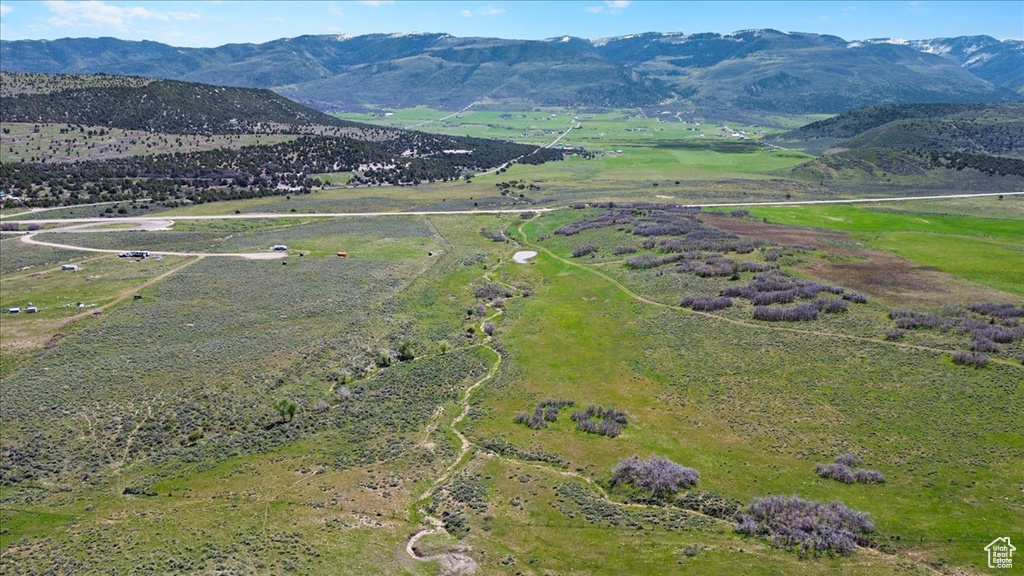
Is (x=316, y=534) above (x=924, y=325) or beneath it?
beneath

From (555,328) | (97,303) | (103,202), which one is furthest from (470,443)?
(103,202)

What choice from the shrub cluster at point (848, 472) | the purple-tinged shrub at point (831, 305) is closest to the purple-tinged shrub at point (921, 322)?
the purple-tinged shrub at point (831, 305)

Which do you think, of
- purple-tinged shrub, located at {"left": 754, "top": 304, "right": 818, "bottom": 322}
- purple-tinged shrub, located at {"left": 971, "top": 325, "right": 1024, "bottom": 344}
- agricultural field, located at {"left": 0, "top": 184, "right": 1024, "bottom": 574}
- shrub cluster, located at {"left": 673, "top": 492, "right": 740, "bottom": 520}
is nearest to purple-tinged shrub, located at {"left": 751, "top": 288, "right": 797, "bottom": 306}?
agricultural field, located at {"left": 0, "top": 184, "right": 1024, "bottom": 574}

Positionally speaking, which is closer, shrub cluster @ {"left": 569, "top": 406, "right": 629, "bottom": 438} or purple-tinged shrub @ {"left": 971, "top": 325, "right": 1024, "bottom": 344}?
shrub cluster @ {"left": 569, "top": 406, "right": 629, "bottom": 438}

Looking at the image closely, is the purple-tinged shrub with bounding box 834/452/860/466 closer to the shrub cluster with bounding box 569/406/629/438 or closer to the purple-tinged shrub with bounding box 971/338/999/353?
the shrub cluster with bounding box 569/406/629/438

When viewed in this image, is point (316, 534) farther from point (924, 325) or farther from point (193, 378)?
point (924, 325)
